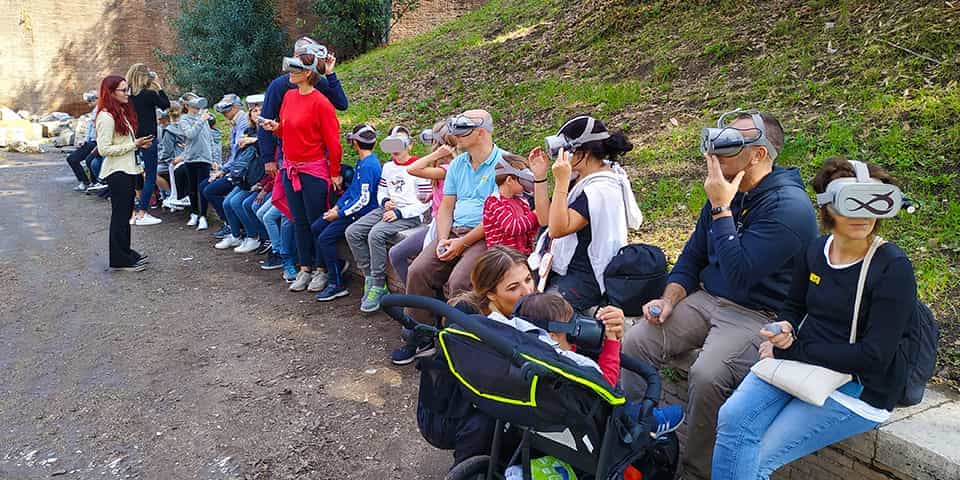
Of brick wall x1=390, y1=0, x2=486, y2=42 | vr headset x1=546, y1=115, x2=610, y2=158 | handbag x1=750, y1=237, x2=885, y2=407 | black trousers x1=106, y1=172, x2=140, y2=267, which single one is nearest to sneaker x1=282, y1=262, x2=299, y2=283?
black trousers x1=106, y1=172, x2=140, y2=267

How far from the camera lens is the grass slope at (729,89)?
523 cm

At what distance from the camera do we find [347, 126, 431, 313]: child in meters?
6.07

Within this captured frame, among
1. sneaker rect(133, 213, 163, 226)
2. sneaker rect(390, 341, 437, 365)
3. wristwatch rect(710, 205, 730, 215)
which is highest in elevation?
wristwatch rect(710, 205, 730, 215)

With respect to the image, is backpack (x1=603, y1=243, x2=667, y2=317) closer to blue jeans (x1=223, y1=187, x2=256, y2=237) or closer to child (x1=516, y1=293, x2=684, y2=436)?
child (x1=516, y1=293, x2=684, y2=436)

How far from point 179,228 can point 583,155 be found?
6906 mm

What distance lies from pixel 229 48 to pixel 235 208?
12.6 metres

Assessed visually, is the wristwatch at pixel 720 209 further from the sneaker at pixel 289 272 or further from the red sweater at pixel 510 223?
the sneaker at pixel 289 272

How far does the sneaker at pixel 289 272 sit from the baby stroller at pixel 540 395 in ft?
14.1

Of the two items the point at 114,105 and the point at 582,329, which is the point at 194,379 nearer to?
the point at 582,329

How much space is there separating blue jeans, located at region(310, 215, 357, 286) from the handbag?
4.19 meters

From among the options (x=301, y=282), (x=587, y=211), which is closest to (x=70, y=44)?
(x=301, y=282)

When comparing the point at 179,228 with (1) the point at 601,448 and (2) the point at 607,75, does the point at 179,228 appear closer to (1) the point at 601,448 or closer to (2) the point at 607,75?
(2) the point at 607,75

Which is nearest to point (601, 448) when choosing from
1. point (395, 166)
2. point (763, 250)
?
point (763, 250)

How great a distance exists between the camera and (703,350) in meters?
3.36
